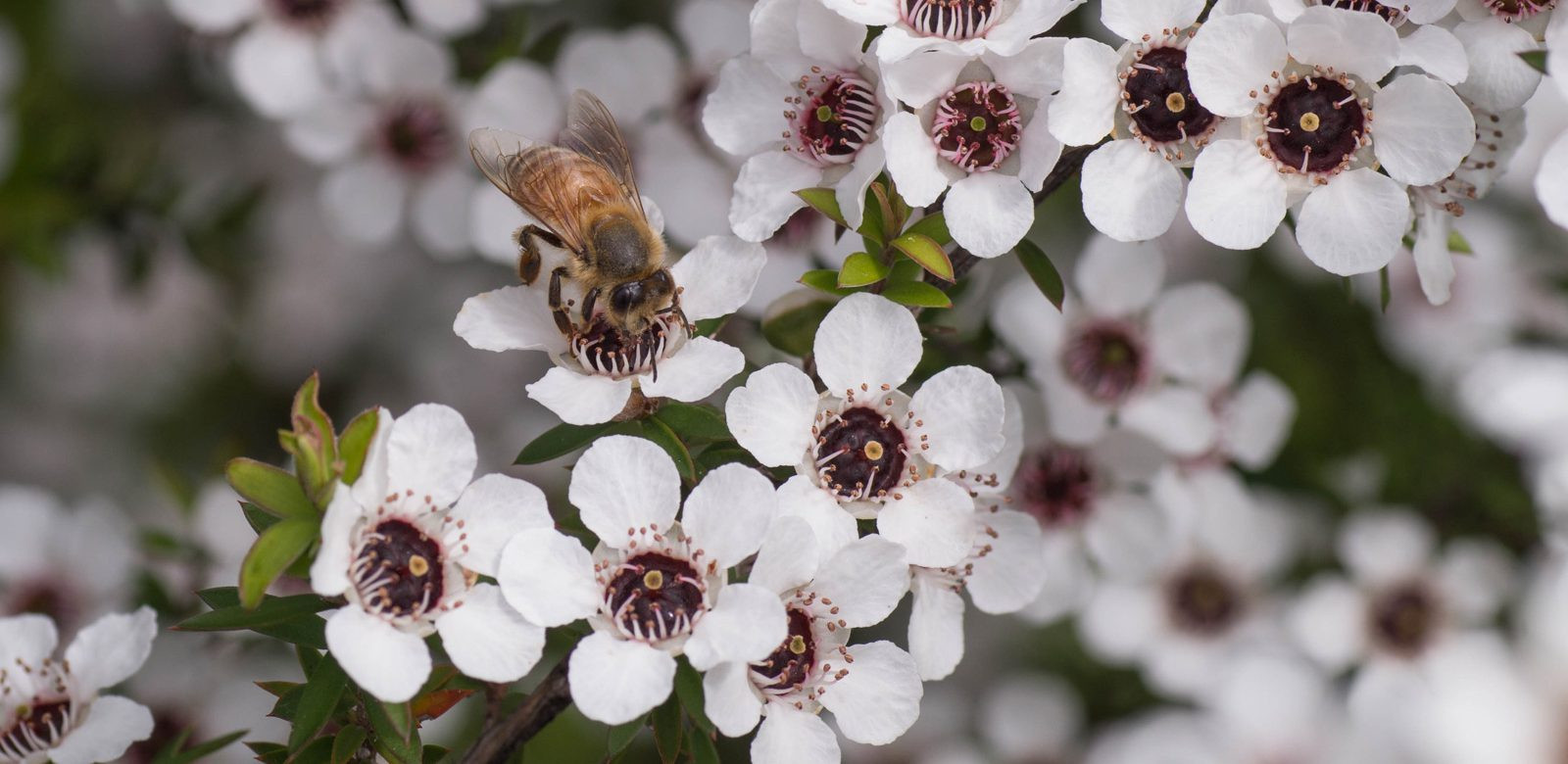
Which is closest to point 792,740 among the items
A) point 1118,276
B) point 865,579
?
point 865,579

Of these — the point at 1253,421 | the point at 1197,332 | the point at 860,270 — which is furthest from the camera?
the point at 1253,421

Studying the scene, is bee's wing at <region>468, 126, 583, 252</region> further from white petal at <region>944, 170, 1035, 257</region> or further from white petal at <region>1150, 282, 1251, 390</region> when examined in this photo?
white petal at <region>1150, 282, 1251, 390</region>

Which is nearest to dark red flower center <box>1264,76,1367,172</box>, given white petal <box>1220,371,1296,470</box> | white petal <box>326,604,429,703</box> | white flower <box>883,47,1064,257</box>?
white flower <box>883,47,1064,257</box>

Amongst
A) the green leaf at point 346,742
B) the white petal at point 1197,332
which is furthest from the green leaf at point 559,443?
the white petal at point 1197,332

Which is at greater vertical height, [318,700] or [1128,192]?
[1128,192]

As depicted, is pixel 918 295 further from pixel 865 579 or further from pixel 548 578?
pixel 548 578

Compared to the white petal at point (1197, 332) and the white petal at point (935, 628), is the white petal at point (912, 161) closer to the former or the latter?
the white petal at point (935, 628)

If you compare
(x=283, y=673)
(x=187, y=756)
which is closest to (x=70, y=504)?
(x=283, y=673)
